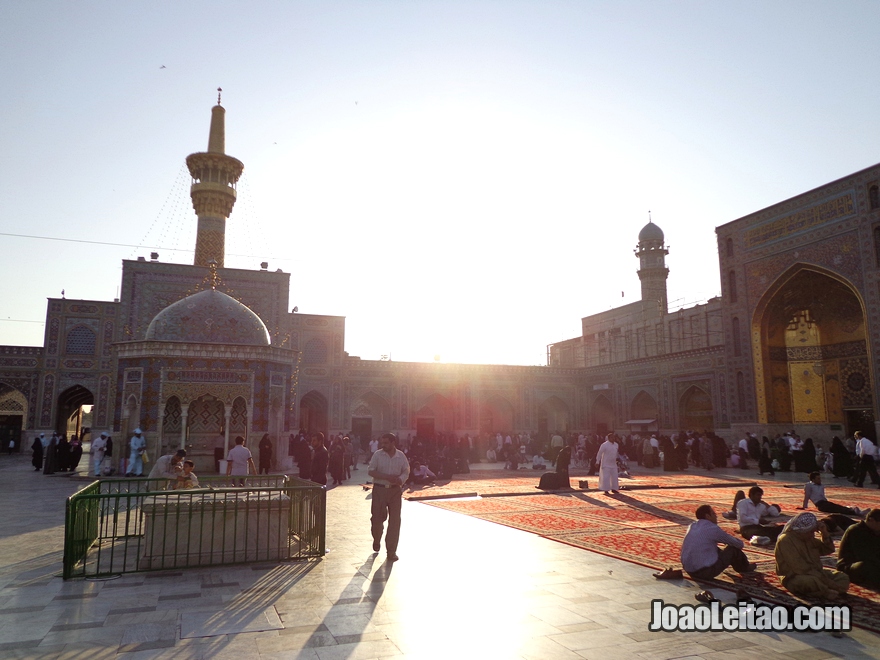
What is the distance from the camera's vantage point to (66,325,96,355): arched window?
26.5 metres

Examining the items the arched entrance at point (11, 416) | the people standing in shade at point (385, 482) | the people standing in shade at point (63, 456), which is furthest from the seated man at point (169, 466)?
the arched entrance at point (11, 416)

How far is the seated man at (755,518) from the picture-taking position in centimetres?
680

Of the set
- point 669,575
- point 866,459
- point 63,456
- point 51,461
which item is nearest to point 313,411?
point 63,456

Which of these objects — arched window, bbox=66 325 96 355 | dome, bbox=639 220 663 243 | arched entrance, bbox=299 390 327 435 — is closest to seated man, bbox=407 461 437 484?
arched entrance, bbox=299 390 327 435

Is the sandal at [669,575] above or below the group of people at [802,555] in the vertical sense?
below

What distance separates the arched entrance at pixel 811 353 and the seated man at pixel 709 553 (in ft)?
58.2

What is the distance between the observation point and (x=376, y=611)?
4.22 meters

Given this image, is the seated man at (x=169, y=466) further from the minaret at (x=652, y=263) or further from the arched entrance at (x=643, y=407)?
the minaret at (x=652, y=263)

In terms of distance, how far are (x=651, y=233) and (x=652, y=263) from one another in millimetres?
1889

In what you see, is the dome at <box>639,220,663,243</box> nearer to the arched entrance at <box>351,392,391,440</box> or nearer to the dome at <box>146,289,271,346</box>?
the arched entrance at <box>351,392,391,440</box>

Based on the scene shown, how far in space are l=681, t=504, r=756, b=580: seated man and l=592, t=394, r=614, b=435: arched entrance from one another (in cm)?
2699

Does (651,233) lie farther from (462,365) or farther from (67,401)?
(67,401)

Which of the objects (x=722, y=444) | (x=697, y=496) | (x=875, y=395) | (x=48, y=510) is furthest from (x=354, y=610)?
(x=875, y=395)

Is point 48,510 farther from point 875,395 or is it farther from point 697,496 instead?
point 875,395
